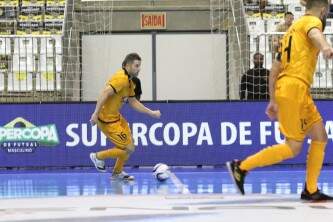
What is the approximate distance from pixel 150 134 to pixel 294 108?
595cm

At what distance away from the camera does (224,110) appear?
12.0m

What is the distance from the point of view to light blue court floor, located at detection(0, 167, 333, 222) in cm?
529

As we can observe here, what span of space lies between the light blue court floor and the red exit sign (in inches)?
322

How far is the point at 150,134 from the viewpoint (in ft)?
39.3

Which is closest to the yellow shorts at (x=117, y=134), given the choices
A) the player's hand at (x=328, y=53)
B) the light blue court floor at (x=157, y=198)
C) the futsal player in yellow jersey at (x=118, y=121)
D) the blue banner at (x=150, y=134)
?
the futsal player in yellow jersey at (x=118, y=121)

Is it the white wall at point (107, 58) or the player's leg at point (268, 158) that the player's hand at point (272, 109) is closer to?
the player's leg at point (268, 158)

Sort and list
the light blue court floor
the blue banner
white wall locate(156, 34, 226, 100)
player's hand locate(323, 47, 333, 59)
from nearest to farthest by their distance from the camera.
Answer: the light blue court floor, player's hand locate(323, 47, 333, 59), the blue banner, white wall locate(156, 34, 226, 100)

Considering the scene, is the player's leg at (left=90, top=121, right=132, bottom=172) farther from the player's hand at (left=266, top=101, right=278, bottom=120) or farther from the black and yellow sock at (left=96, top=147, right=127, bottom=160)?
the player's hand at (left=266, top=101, right=278, bottom=120)

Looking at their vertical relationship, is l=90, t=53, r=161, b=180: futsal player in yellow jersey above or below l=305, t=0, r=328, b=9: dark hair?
below

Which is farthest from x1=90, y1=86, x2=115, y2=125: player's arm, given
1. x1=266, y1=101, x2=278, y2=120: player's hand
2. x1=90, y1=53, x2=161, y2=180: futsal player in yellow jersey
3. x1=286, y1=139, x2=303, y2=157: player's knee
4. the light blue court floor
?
x1=286, y1=139, x2=303, y2=157: player's knee

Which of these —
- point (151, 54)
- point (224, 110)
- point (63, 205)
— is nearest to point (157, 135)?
point (224, 110)

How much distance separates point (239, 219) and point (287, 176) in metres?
5.48

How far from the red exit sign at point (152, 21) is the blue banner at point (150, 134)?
6.99m

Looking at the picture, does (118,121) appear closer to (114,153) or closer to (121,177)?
(114,153)
